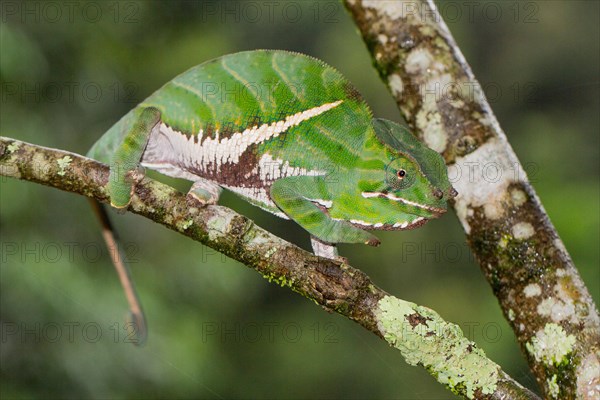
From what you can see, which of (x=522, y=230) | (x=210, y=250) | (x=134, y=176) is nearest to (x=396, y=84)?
(x=522, y=230)

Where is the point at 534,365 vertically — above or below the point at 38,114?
above

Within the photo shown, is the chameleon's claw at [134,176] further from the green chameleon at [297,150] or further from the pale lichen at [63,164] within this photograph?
the pale lichen at [63,164]

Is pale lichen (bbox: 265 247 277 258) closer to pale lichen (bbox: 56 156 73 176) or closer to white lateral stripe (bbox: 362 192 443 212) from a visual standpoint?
white lateral stripe (bbox: 362 192 443 212)

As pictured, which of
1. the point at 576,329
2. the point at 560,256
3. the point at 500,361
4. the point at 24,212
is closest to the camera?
the point at 576,329

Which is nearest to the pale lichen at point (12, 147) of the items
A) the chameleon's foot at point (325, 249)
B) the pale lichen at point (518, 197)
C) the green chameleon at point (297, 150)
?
the green chameleon at point (297, 150)

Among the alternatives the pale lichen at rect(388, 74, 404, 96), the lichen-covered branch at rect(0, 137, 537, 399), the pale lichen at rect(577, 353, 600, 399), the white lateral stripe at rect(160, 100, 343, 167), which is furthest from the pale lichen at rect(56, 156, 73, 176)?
the pale lichen at rect(577, 353, 600, 399)

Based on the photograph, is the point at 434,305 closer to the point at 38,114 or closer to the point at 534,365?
the point at 38,114

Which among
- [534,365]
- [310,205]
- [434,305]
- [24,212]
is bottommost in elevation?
→ [434,305]

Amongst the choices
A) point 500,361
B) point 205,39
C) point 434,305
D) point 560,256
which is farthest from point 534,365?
point 434,305
